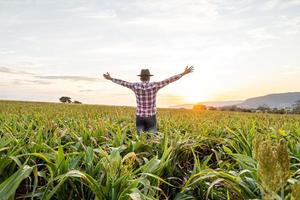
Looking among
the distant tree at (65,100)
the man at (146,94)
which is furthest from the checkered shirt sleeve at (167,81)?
the distant tree at (65,100)

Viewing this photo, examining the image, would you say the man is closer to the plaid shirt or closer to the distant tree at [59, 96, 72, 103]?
the plaid shirt

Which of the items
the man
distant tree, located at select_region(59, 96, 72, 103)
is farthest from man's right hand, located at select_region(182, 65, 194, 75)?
distant tree, located at select_region(59, 96, 72, 103)

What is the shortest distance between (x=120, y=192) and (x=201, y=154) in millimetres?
3941

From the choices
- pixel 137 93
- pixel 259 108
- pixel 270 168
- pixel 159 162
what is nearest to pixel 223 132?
pixel 137 93

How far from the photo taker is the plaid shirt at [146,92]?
10.0 m

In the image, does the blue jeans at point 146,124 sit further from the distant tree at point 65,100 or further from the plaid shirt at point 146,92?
the distant tree at point 65,100

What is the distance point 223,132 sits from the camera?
8.83m

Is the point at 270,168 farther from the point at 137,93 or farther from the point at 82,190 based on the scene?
the point at 137,93

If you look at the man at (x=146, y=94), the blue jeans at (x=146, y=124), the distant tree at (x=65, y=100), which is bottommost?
the blue jeans at (x=146, y=124)

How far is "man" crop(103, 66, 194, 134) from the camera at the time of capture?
10000mm

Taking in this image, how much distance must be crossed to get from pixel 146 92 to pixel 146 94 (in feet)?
0.19

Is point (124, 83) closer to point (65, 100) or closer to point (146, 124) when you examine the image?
point (146, 124)

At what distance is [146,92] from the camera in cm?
1004

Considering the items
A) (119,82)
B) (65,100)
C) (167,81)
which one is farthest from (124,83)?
(65,100)
